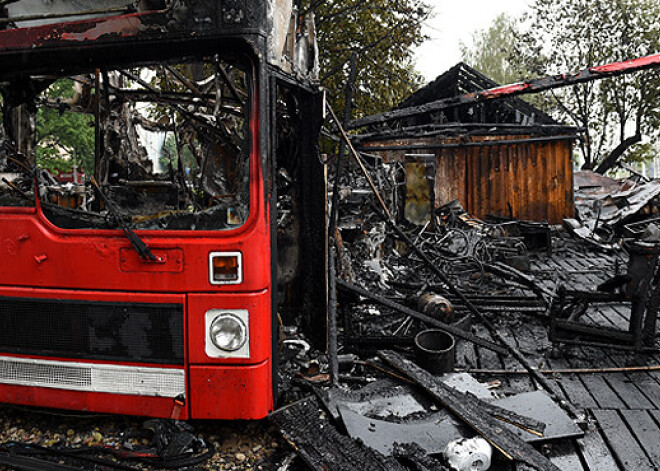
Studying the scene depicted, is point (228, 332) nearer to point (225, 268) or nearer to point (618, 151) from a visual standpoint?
point (225, 268)

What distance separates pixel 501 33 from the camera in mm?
47281

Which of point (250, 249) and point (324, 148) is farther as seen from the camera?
point (324, 148)

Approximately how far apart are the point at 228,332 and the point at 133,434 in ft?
3.47

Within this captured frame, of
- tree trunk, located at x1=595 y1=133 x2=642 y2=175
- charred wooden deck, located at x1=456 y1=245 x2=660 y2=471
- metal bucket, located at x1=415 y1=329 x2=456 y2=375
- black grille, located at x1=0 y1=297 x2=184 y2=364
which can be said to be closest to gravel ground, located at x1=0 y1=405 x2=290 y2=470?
black grille, located at x1=0 y1=297 x2=184 y2=364

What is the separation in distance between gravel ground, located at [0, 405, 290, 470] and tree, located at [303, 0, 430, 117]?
13868 mm

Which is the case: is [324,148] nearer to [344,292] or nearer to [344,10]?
[344,10]

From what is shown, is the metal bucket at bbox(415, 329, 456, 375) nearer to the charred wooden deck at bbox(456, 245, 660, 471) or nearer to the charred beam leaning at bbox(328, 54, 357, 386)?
the charred wooden deck at bbox(456, 245, 660, 471)

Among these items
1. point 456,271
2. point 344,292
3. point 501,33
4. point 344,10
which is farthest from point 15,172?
point 501,33

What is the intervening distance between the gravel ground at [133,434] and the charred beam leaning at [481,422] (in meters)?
1.29

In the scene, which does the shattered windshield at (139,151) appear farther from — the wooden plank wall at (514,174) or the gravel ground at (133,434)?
the wooden plank wall at (514,174)

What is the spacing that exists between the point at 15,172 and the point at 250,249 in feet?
6.01

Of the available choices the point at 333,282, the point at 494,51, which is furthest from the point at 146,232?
the point at 494,51

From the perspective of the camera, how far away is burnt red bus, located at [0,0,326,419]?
300 centimetres

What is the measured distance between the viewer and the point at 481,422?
3492 millimetres
